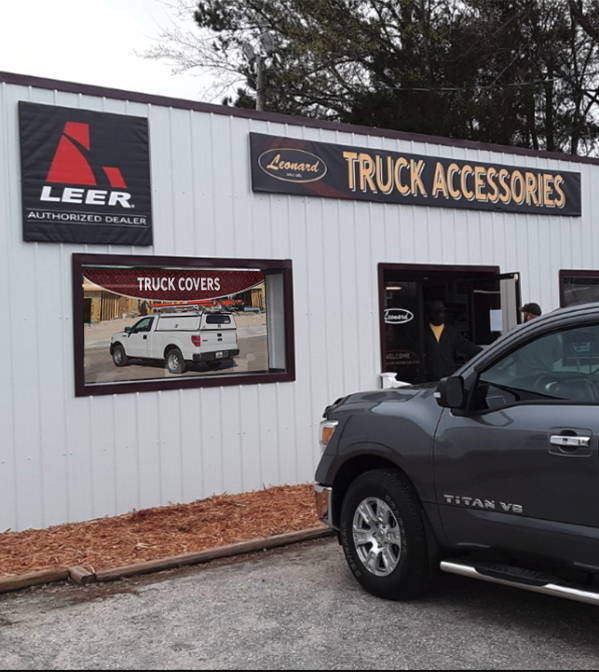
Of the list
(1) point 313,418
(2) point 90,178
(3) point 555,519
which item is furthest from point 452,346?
(3) point 555,519

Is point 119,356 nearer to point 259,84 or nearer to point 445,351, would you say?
point 445,351

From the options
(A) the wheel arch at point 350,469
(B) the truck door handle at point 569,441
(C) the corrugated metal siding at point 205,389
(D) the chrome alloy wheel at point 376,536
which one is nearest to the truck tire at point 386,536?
(D) the chrome alloy wheel at point 376,536

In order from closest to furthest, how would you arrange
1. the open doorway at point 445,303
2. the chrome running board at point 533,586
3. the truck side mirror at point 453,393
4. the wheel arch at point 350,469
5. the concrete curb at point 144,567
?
the chrome running board at point 533,586 < the truck side mirror at point 453,393 < the wheel arch at point 350,469 < the concrete curb at point 144,567 < the open doorway at point 445,303

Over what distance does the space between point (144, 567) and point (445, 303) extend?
6.28 meters

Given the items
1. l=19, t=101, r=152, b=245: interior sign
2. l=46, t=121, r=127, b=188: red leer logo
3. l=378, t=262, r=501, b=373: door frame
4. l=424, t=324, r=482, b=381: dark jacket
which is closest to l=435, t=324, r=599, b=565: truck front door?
l=19, t=101, r=152, b=245: interior sign

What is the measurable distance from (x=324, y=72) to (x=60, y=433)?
20.3m

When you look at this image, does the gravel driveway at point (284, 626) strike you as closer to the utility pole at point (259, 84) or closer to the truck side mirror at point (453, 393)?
the truck side mirror at point (453, 393)

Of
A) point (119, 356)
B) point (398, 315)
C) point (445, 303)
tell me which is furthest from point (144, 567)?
point (445, 303)

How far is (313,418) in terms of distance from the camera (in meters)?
9.62

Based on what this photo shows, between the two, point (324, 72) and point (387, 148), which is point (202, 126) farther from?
point (324, 72)

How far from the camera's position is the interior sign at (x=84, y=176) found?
7.86 metres

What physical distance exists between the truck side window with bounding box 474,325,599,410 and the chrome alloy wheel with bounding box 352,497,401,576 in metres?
0.98

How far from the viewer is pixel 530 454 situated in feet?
15.5

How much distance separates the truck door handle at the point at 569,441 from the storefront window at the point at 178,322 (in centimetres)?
479
